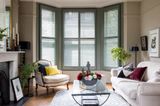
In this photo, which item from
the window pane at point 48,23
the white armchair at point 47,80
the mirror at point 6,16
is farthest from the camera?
the window pane at point 48,23

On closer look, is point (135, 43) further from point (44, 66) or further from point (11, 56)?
point (11, 56)

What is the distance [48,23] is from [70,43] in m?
1.13

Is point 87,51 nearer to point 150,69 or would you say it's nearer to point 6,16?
point 150,69

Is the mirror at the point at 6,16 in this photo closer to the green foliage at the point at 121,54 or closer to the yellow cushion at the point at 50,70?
the yellow cushion at the point at 50,70

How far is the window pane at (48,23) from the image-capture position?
7.54 metres

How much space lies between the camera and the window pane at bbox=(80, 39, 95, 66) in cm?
807

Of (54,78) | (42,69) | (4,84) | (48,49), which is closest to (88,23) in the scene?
(48,49)

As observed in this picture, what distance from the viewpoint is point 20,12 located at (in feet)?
22.9

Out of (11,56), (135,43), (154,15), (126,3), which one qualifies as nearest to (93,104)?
(11,56)

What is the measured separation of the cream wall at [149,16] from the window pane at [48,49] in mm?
3198

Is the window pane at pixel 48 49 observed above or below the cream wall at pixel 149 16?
below

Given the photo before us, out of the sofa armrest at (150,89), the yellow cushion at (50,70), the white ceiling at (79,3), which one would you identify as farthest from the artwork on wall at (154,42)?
the yellow cushion at (50,70)

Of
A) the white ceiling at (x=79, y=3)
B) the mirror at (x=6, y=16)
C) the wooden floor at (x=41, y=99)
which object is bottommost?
the wooden floor at (x=41, y=99)

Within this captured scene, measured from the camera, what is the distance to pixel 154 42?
5793 millimetres
